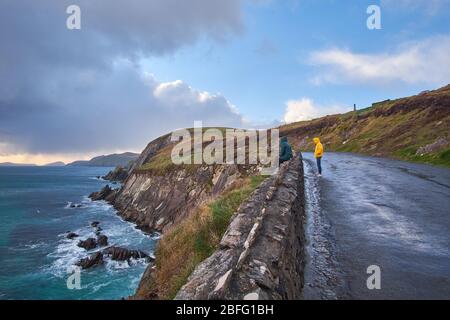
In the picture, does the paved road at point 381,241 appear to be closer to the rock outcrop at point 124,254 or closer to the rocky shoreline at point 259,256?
the rocky shoreline at point 259,256

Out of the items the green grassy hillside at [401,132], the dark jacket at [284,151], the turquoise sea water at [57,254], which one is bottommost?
the turquoise sea water at [57,254]

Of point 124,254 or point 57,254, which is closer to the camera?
point 124,254

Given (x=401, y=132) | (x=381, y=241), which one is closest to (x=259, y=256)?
(x=381, y=241)

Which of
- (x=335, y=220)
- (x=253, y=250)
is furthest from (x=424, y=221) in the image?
(x=253, y=250)

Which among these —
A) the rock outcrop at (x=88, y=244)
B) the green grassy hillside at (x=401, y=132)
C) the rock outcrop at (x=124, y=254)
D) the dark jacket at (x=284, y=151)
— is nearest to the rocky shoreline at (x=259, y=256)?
the dark jacket at (x=284, y=151)

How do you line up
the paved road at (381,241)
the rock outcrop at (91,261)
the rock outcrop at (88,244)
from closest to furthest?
1. the paved road at (381,241)
2. the rock outcrop at (91,261)
3. the rock outcrop at (88,244)

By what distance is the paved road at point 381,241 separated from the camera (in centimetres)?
579

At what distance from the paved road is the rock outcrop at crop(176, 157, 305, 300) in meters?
0.72

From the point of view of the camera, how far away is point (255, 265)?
474 centimetres

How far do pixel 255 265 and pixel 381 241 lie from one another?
517 cm

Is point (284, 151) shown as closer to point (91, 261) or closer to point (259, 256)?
point (259, 256)

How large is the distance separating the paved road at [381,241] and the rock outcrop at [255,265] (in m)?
0.72

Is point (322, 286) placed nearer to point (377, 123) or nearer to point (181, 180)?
point (181, 180)
